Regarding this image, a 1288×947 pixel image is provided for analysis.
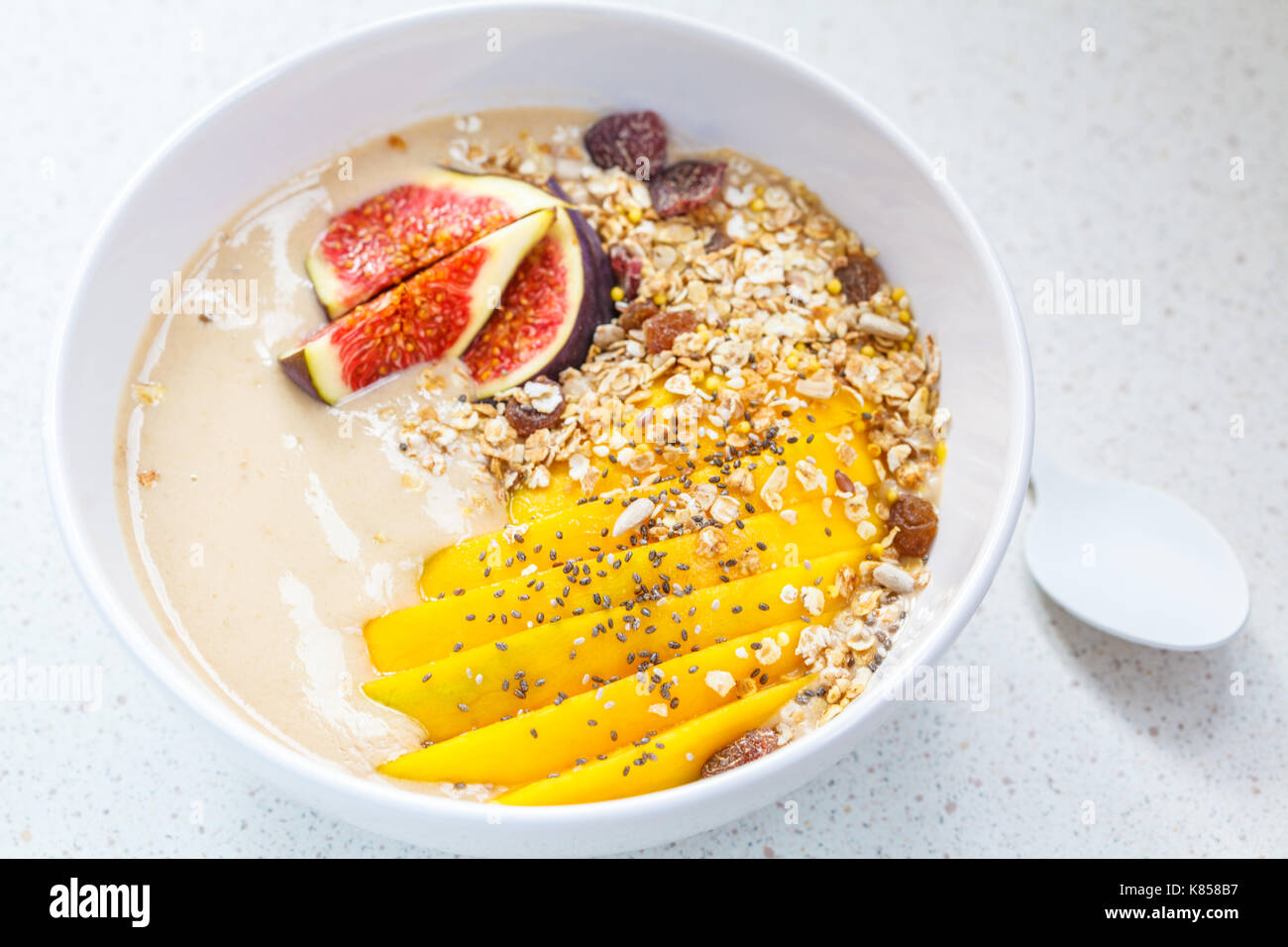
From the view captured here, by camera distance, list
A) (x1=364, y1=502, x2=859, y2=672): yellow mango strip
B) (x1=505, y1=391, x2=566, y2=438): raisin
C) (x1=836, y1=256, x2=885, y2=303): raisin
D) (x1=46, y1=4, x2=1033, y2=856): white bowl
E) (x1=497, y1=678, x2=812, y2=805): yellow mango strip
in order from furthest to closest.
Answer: (x1=836, y1=256, x2=885, y2=303): raisin → (x1=505, y1=391, x2=566, y2=438): raisin → (x1=364, y1=502, x2=859, y2=672): yellow mango strip → (x1=497, y1=678, x2=812, y2=805): yellow mango strip → (x1=46, y1=4, x2=1033, y2=856): white bowl

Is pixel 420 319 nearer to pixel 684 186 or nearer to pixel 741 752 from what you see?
pixel 684 186

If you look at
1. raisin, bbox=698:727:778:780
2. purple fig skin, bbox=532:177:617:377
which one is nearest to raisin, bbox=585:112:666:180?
purple fig skin, bbox=532:177:617:377

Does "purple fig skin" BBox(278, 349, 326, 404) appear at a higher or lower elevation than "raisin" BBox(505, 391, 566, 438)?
higher

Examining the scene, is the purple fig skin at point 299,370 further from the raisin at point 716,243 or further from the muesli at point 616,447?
the raisin at point 716,243

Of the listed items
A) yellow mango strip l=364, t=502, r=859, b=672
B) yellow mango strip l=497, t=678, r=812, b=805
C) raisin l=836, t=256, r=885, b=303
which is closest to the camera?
yellow mango strip l=497, t=678, r=812, b=805

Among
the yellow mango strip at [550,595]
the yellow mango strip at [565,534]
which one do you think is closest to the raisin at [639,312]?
the yellow mango strip at [565,534]

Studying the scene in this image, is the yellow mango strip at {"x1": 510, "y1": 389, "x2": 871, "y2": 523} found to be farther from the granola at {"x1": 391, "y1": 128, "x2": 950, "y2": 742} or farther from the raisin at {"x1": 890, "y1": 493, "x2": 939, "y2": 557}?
the raisin at {"x1": 890, "y1": 493, "x2": 939, "y2": 557}

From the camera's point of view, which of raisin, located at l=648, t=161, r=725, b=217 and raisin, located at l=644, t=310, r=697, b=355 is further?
raisin, located at l=648, t=161, r=725, b=217
